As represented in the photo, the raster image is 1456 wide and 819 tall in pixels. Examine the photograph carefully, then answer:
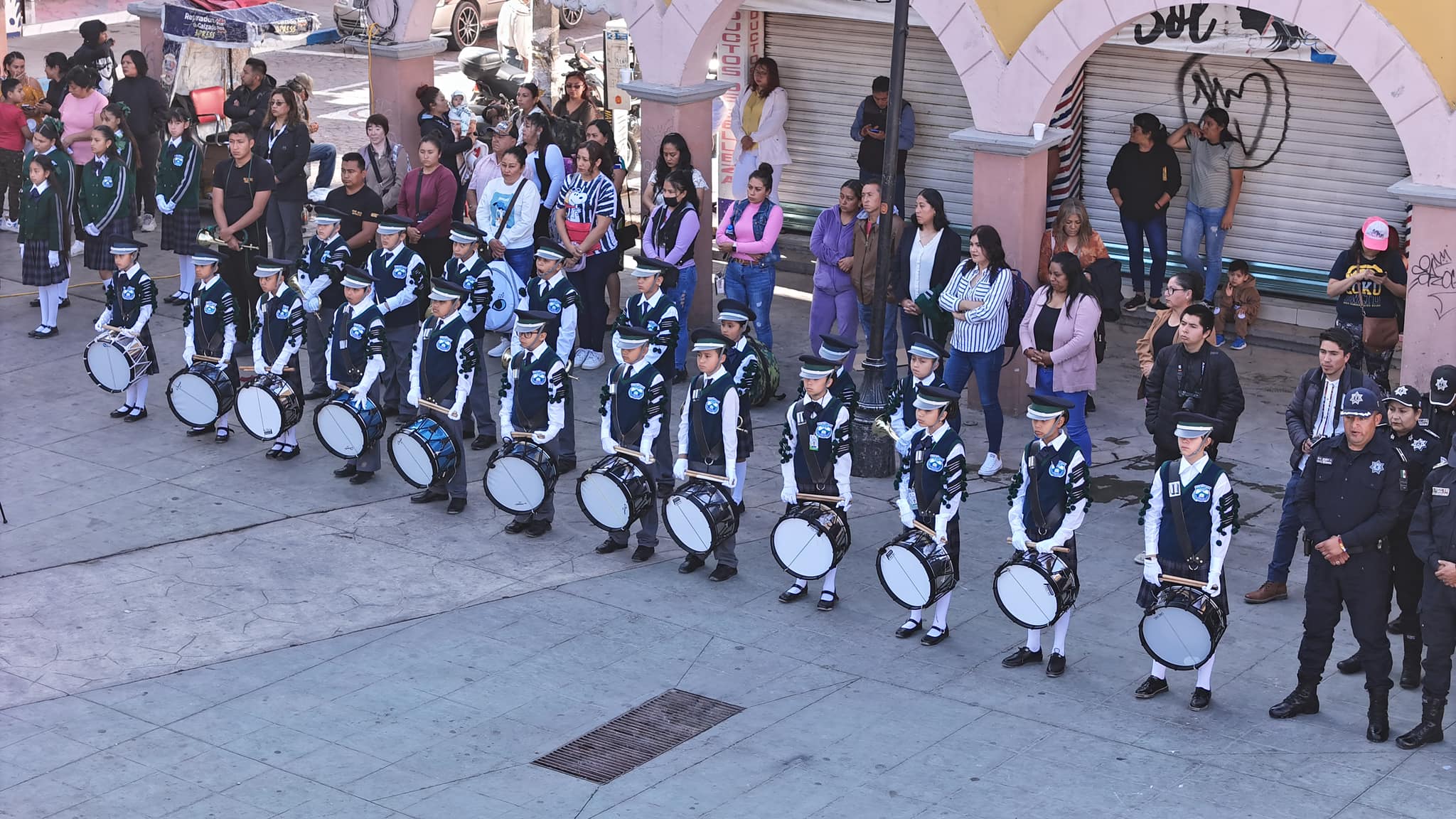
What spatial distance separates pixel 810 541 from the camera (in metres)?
11.2

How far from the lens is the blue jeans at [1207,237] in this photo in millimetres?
16969

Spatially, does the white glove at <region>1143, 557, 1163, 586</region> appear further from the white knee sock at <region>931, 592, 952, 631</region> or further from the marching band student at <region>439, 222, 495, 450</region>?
the marching band student at <region>439, 222, 495, 450</region>

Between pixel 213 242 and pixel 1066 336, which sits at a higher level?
pixel 213 242

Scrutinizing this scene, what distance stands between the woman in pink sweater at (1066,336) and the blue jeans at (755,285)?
2.99 m

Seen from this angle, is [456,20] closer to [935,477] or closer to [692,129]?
[692,129]

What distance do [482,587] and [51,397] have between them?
224 inches

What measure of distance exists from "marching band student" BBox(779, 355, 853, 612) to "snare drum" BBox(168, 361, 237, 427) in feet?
16.5

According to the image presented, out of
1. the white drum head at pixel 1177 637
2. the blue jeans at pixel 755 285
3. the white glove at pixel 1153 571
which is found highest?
the blue jeans at pixel 755 285

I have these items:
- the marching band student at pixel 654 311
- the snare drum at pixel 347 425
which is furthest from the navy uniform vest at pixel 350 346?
the marching band student at pixel 654 311

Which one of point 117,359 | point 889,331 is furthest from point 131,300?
point 889,331

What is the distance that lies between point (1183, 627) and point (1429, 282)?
4525 millimetres

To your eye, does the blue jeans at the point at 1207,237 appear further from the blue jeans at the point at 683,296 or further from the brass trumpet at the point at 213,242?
the brass trumpet at the point at 213,242

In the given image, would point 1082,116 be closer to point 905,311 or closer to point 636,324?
point 905,311

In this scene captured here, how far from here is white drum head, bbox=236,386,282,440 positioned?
13789mm
